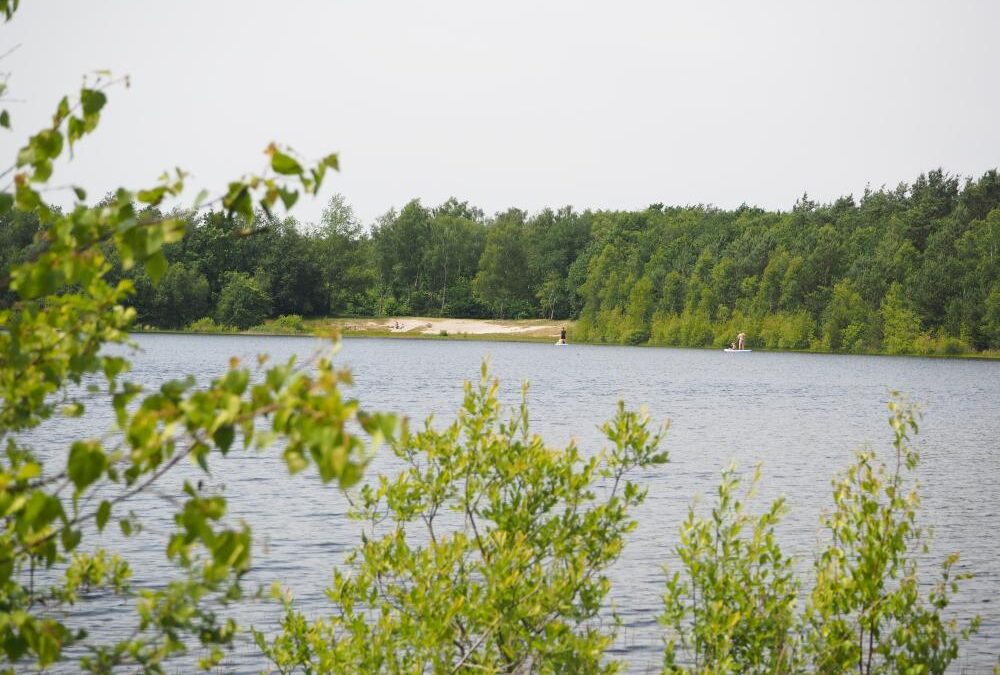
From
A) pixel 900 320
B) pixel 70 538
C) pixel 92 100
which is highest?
pixel 900 320

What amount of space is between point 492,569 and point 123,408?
4201 mm

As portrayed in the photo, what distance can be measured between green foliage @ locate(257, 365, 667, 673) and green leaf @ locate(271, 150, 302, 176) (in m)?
3.76

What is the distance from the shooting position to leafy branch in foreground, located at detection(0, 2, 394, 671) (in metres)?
3.13

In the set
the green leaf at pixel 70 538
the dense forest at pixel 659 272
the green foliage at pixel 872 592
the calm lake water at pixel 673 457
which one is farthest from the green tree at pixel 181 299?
the green leaf at pixel 70 538

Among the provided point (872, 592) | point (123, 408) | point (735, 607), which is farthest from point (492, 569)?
point (123, 408)

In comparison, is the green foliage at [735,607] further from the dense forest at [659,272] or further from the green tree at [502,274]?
the green tree at [502,274]

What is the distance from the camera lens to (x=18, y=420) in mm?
4340

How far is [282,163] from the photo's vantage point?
3.77 meters

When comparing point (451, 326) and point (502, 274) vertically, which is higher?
point (502, 274)

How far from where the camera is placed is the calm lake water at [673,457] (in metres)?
17.0

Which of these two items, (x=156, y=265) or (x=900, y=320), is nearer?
(x=156, y=265)


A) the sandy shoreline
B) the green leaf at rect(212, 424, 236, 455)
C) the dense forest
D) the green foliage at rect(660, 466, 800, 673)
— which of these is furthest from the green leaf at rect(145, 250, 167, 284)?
the sandy shoreline

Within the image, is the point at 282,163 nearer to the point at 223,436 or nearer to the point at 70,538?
the point at 223,436

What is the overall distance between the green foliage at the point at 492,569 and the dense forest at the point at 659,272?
4142 inches
